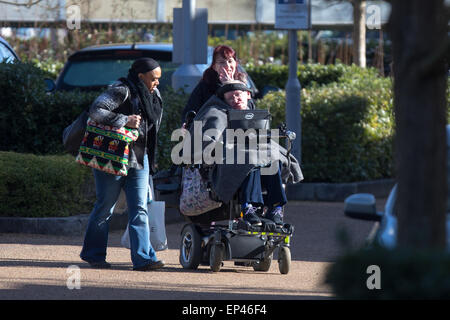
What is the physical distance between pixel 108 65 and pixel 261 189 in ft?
18.6

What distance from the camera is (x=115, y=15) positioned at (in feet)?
83.5

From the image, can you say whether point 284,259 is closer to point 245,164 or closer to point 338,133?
point 245,164

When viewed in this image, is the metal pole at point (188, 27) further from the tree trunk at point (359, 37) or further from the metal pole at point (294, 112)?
the tree trunk at point (359, 37)

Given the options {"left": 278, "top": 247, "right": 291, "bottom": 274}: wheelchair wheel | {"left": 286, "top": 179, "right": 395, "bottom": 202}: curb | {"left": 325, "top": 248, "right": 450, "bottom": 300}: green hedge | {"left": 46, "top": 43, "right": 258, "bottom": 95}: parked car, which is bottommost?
{"left": 278, "top": 247, "right": 291, "bottom": 274}: wheelchair wheel

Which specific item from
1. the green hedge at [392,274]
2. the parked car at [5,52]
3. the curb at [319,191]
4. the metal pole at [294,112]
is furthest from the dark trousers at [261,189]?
the parked car at [5,52]

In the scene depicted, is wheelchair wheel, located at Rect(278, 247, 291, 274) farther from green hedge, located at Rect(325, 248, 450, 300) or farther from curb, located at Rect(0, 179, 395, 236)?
green hedge, located at Rect(325, 248, 450, 300)

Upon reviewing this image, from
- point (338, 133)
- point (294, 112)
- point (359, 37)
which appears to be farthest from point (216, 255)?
point (359, 37)

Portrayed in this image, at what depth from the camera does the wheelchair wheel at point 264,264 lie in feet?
26.6

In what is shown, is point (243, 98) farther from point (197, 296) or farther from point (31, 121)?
point (31, 121)

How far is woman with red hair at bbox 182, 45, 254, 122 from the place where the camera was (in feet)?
27.8

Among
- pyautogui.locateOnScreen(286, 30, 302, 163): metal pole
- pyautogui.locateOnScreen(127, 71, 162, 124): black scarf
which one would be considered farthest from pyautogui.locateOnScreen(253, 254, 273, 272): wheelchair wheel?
pyautogui.locateOnScreen(286, 30, 302, 163): metal pole

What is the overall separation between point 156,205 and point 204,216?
409 mm

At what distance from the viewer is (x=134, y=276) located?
25.2 feet

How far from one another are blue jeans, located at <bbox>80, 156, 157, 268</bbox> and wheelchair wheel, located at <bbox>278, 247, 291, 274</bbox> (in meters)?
1.00
